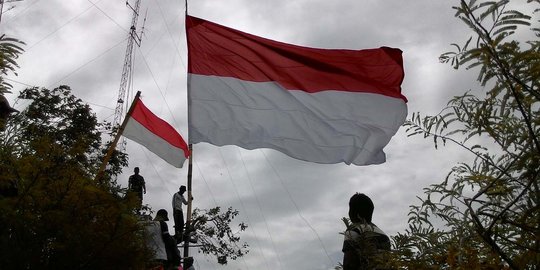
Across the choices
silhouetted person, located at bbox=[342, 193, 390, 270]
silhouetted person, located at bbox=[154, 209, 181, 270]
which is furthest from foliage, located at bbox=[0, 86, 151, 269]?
silhouetted person, located at bbox=[154, 209, 181, 270]

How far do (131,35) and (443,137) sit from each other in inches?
1096

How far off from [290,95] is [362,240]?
16.0 feet

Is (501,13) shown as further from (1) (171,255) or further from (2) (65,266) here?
(1) (171,255)

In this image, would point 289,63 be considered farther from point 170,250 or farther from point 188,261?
point 188,261

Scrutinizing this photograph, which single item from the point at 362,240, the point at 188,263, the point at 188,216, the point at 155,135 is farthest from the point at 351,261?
the point at 155,135

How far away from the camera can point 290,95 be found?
752cm

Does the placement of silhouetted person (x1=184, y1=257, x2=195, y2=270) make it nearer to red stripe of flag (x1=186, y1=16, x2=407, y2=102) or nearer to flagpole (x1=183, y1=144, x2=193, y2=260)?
flagpole (x1=183, y1=144, x2=193, y2=260)

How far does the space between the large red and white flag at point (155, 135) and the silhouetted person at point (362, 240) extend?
22.1 ft

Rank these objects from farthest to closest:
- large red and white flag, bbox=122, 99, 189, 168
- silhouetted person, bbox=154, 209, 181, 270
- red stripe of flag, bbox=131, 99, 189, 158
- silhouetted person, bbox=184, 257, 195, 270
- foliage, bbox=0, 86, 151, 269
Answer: red stripe of flag, bbox=131, 99, 189, 158 < large red and white flag, bbox=122, 99, 189, 168 < silhouetted person, bbox=184, 257, 195, 270 < silhouetted person, bbox=154, 209, 181, 270 < foliage, bbox=0, 86, 151, 269

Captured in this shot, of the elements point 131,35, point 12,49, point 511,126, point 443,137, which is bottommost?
point 511,126

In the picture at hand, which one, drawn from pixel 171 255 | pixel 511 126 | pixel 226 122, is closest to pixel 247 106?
pixel 226 122

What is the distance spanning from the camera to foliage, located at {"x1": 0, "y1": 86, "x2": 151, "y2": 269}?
8.69 feet

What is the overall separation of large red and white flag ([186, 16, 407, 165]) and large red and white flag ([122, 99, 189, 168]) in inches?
121

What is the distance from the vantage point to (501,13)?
2.01 metres
